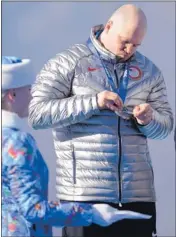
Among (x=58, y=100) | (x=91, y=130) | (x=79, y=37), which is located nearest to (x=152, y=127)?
(x=91, y=130)

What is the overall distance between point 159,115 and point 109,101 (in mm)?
236

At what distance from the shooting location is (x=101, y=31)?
2.79 m

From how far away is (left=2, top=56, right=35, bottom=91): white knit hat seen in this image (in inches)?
101

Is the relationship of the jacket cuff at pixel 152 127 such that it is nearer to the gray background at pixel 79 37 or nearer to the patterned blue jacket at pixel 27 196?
the patterned blue jacket at pixel 27 196

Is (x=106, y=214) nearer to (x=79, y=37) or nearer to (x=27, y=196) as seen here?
(x=27, y=196)

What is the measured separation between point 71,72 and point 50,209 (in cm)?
52

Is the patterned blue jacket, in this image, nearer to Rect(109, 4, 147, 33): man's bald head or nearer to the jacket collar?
the jacket collar

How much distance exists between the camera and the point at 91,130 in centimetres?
263

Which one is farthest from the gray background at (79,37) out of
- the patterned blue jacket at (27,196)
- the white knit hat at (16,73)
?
the patterned blue jacket at (27,196)

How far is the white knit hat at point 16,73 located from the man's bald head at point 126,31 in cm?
27

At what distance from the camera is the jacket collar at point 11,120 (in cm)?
247

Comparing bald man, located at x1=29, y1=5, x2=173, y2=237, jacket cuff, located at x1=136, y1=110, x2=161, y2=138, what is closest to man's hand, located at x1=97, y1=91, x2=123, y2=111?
bald man, located at x1=29, y1=5, x2=173, y2=237

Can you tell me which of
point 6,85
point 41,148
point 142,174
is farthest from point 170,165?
point 6,85

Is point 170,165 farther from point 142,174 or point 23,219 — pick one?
point 23,219
